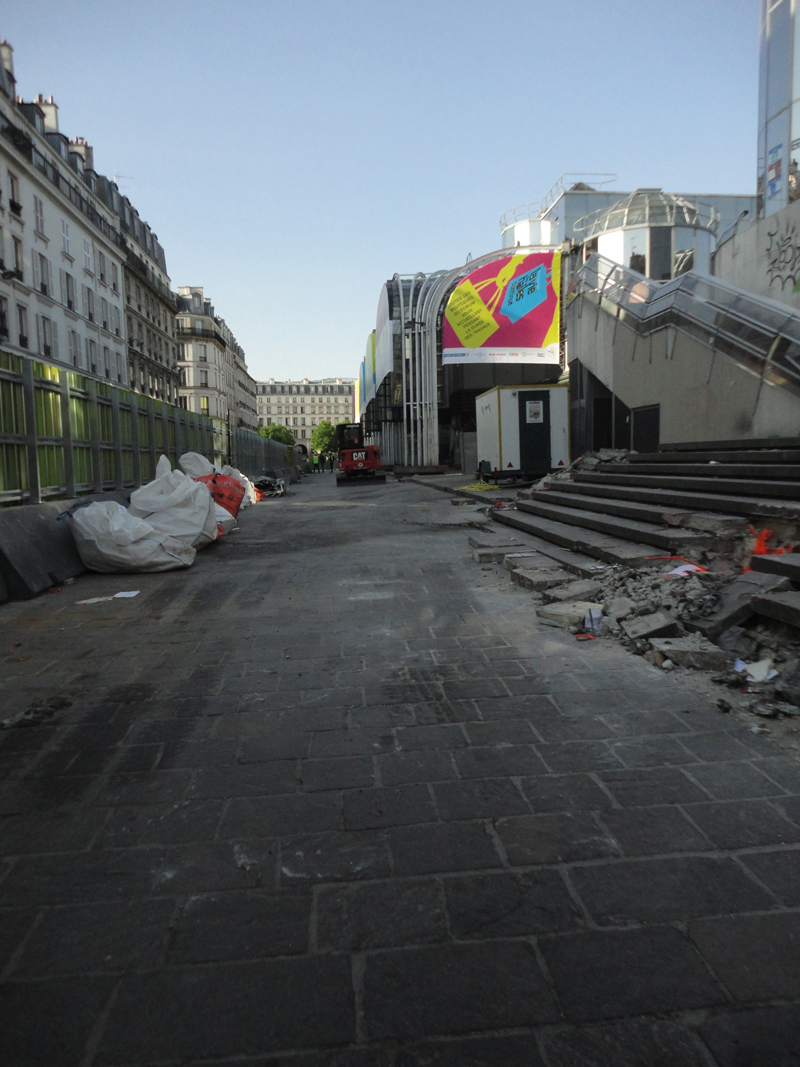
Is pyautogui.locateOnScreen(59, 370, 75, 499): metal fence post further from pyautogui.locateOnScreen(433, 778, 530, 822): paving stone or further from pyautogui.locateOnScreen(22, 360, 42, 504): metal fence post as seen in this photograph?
Result: pyautogui.locateOnScreen(433, 778, 530, 822): paving stone

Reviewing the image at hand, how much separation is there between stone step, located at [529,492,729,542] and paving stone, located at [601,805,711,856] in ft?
15.4

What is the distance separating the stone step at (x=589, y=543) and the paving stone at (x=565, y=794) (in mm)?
3978

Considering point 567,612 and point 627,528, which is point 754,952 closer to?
point 567,612

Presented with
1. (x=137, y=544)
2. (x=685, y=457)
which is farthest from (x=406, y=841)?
(x=685, y=457)

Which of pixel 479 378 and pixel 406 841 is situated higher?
pixel 479 378

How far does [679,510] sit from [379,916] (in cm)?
685

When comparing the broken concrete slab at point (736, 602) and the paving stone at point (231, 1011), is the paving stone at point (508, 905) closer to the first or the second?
the paving stone at point (231, 1011)

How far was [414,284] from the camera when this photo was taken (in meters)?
37.5

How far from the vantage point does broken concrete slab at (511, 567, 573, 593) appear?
650 centimetres

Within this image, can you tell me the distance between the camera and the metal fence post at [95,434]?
408 inches

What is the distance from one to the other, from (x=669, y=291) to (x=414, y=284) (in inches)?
1056

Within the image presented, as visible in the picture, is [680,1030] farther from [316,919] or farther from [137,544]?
[137,544]

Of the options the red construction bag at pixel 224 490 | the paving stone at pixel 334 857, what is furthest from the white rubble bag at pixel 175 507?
the paving stone at pixel 334 857

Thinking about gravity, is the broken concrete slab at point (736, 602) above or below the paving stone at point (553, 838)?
above
